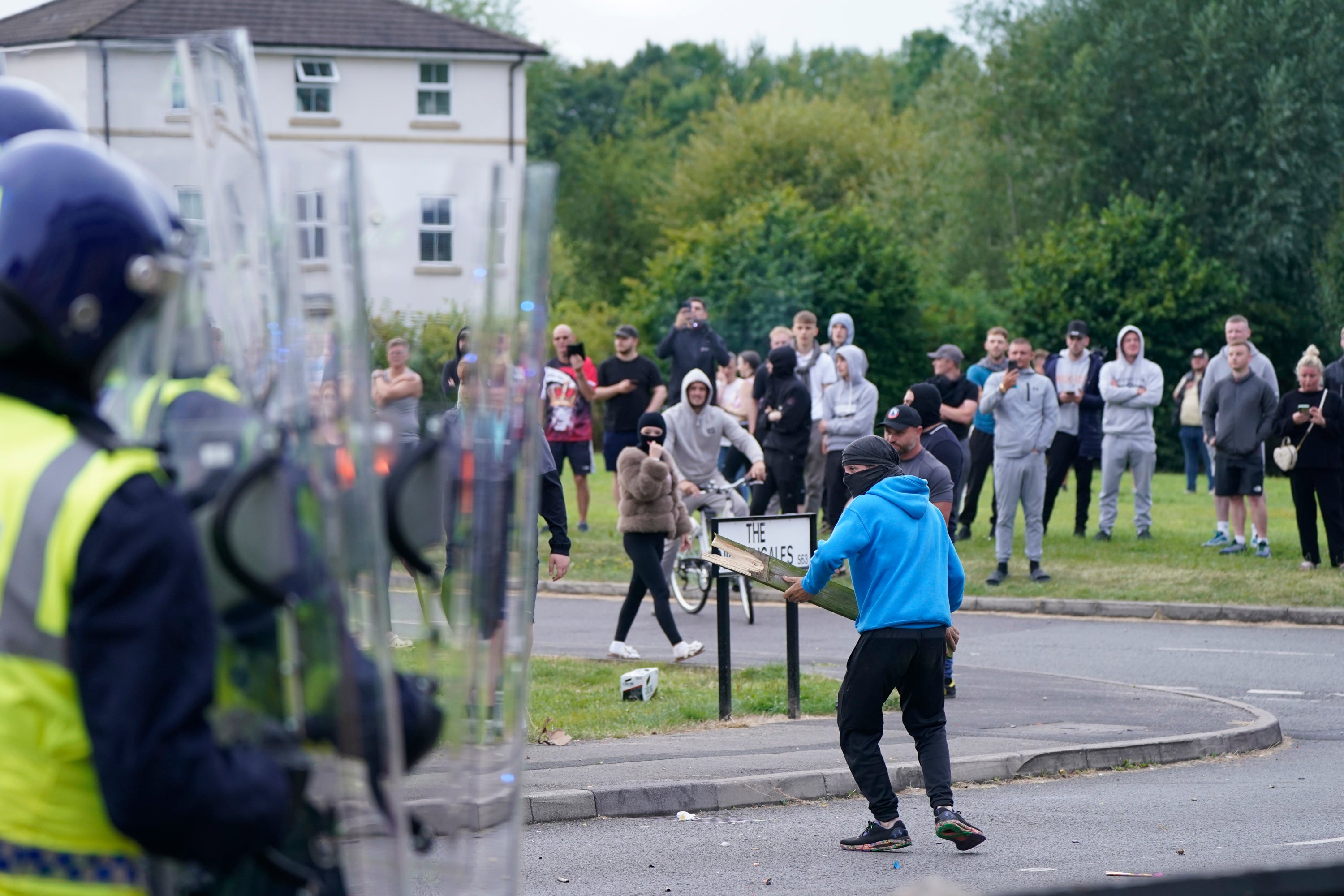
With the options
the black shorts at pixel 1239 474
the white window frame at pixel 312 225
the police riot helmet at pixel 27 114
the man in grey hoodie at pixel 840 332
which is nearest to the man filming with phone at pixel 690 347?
the man in grey hoodie at pixel 840 332

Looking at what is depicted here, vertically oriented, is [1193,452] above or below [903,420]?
below

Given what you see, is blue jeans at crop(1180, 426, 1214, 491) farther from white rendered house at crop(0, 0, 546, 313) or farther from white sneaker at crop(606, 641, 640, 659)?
white sneaker at crop(606, 641, 640, 659)

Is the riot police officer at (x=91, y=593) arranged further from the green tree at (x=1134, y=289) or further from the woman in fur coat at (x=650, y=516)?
the green tree at (x=1134, y=289)

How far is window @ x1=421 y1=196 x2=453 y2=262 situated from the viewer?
2.43m

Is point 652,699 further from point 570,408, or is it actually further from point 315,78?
point 315,78

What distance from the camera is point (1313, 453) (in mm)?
15414

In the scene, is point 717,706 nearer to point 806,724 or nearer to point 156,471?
point 806,724

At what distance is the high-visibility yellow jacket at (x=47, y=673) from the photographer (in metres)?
2.02

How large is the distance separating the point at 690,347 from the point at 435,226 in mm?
16057

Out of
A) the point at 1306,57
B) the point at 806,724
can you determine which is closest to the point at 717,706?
the point at 806,724

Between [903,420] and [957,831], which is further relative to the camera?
[903,420]

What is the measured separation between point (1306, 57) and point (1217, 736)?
3707 cm

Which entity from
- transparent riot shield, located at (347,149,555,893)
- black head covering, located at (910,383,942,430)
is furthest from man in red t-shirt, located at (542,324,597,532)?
transparent riot shield, located at (347,149,555,893)

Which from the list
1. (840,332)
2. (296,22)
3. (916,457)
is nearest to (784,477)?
(840,332)
